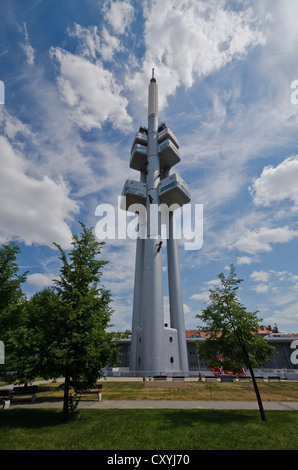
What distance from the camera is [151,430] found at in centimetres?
955

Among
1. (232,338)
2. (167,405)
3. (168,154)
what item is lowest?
(167,405)

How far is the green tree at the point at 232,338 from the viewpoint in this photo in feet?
42.9

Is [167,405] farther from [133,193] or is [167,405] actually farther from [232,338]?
[133,193]

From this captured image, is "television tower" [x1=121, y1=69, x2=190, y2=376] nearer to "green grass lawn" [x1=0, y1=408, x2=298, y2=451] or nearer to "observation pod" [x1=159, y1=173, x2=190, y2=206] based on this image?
"observation pod" [x1=159, y1=173, x2=190, y2=206]

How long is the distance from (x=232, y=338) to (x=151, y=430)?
663 cm

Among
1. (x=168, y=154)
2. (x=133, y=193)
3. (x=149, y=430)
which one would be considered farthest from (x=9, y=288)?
(x=168, y=154)

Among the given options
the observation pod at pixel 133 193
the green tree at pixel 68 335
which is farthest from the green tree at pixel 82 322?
the observation pod at pixel 133 193

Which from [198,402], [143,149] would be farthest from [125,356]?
[143,149]

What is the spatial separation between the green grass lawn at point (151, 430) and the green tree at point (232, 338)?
2.55 m

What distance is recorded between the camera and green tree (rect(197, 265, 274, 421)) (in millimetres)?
13079

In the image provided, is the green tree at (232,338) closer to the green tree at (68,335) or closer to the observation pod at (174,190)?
the green tree at (68,335)
